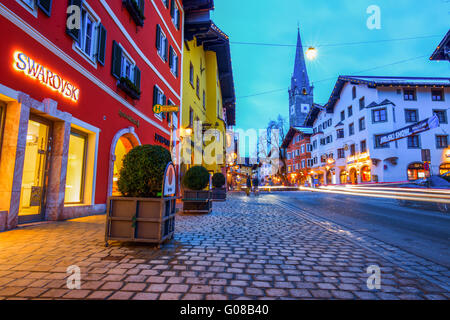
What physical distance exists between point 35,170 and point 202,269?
5704mm

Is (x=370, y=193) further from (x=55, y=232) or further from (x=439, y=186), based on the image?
(x=55, y=232)

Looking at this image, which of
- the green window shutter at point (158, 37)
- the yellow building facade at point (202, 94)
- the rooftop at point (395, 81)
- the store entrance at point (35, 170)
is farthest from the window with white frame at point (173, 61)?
the rooftop at point (395, 81)

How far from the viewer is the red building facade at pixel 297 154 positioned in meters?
47.2

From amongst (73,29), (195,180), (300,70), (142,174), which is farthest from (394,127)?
(300,70)

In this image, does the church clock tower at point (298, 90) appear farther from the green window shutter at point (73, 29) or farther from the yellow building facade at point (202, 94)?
the green window shutter at point (73, 29)

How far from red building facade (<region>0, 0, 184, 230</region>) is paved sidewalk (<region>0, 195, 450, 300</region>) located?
160 cm

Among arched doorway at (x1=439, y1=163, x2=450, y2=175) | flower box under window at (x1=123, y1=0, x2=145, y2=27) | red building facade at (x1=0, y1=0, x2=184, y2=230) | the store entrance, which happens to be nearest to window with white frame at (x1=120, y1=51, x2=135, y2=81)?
red building facade at (x1=0, y1=0, x2=184, y2=230)

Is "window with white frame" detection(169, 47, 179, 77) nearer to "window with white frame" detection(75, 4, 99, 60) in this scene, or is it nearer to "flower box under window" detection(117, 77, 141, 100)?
"flower box under window" detection(117, 77, 141, 100)

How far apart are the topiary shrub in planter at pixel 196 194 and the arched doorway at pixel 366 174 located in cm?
2660

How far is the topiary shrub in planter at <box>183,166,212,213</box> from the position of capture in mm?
8609

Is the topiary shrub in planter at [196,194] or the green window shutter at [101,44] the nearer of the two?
the green window shutter at [101,44]

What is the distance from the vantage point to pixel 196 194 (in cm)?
866

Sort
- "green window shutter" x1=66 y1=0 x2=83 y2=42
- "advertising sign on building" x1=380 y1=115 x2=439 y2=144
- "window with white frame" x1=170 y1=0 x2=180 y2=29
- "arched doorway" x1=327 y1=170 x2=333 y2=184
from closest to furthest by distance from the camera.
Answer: "green window shutter" x1=66 y1=0 x2=83 y2=42 < "window with white frame" x1=170 y1=0 x2=180 y2=29 < "advertising sign on building" x1=380 y1=115 x2=439 y2=144 < "arched doorway" x1=327 y1=170 x2=333 y2=184

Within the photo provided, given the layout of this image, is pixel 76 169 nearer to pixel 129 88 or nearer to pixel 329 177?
pixel 129 88
